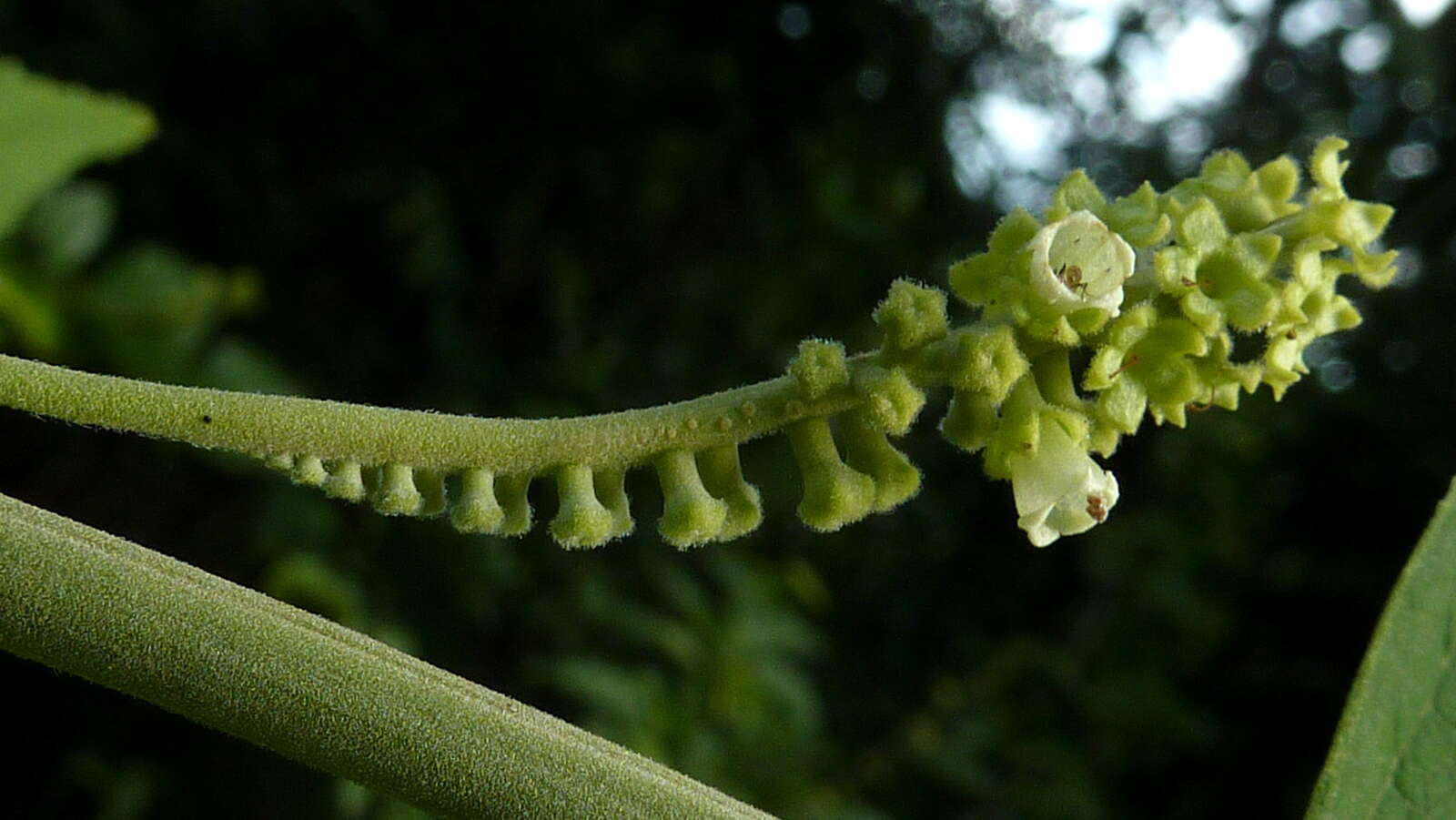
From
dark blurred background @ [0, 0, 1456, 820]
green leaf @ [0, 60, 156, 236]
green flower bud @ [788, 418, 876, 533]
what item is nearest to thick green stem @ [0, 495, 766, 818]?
green flower bud @ [788, 418, 876, 533]

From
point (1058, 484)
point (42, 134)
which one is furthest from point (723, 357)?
point (1058, 484)

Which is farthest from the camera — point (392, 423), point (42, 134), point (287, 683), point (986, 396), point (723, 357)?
point (723, 357)

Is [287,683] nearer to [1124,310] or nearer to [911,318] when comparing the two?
[911,318]

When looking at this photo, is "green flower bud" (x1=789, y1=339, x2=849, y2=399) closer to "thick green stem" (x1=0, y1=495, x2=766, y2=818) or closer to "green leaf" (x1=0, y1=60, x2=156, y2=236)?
"thick green stem" (x1=0, y1=495, x2=766, y2=818)

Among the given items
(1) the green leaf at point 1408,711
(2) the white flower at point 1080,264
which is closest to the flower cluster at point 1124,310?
(2) the white flower at point 1080,264

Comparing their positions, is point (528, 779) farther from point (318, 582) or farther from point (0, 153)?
point (318, 582)

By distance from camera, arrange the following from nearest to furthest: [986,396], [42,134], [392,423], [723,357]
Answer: [392,423], [986,396], [42,134], [723,357]

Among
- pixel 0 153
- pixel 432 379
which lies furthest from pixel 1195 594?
pixel 0 153
